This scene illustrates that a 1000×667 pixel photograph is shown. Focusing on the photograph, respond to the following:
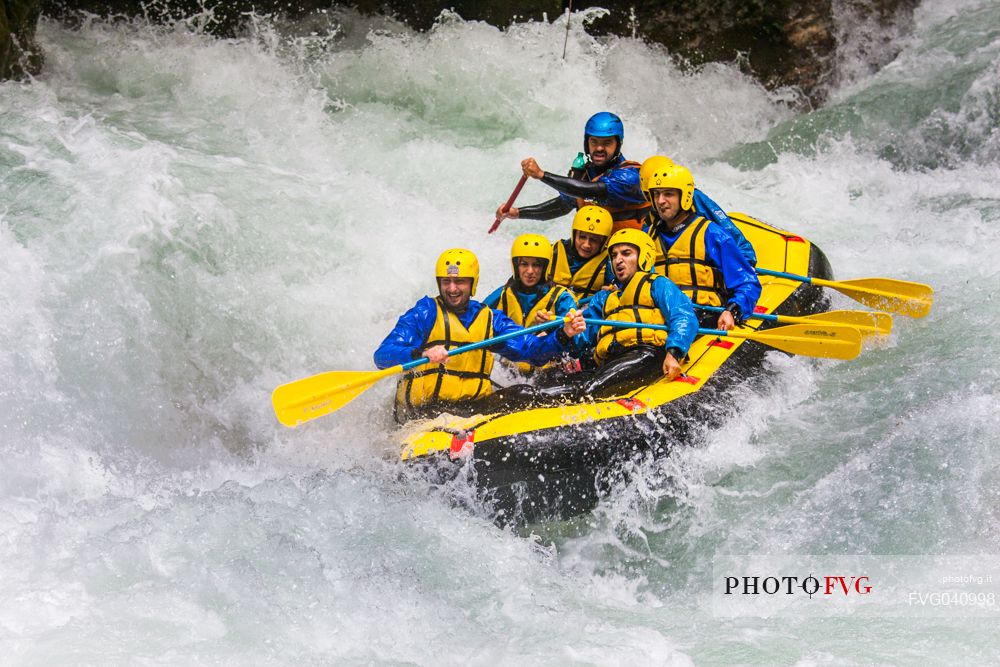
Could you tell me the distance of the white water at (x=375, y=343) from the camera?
4680 millimetres

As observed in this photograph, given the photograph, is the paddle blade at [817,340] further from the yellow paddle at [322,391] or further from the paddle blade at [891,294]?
the yellow paddle at [322,391]

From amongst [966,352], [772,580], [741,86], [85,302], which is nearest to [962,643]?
[772,580]

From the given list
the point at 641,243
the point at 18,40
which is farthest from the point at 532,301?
the point at 18,40

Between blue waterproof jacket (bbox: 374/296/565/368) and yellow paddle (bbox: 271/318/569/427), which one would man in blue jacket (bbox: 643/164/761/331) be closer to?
blue waterproof jacket (bbox: 374/296/565/368)

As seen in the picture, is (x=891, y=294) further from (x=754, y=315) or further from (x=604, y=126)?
(x=604, y=126)

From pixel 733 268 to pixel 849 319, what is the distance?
0.83m

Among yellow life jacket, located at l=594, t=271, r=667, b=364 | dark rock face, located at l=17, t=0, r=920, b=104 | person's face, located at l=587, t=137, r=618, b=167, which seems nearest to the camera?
yellow life jacket, located at l=594, t=271, r=667, b=364

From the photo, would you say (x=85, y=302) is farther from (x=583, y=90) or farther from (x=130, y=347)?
(x=583, y=90)

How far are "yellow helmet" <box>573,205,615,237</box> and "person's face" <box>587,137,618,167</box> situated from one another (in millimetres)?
549

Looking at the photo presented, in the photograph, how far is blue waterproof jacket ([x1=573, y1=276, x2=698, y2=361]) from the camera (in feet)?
18.3

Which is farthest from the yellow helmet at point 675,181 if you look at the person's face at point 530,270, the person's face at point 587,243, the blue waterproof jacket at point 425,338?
the blue waterproof jacket at point 425,338

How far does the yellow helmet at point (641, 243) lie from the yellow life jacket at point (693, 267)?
31cm

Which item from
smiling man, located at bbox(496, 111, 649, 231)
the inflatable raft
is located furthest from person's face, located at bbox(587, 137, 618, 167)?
the inflatable raft

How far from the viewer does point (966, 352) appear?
21.0 ft
